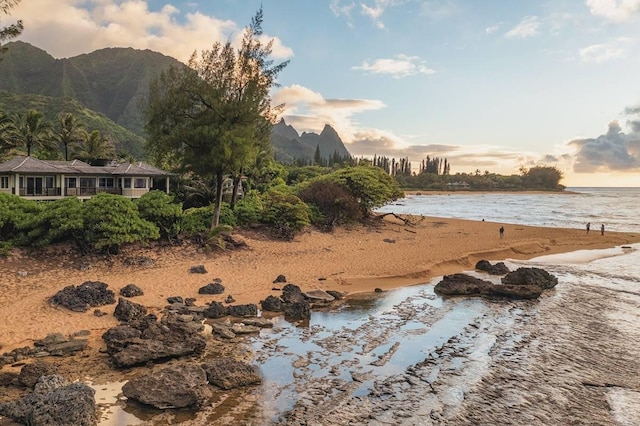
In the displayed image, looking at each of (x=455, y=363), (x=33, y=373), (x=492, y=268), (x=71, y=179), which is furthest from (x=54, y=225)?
(x=492, y=268)

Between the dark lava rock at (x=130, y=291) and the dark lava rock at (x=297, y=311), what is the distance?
584cm

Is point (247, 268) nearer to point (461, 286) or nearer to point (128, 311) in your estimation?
point (128, 311)

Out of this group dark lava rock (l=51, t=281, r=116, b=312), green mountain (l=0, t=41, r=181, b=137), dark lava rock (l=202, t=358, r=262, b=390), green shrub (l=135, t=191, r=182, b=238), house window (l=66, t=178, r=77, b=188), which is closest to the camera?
dark lava rock (l=202, t=358, r=262, b=390)

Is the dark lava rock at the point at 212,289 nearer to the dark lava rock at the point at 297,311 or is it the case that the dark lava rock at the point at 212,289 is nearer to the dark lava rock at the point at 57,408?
the dark lava rock at the point at 297,311

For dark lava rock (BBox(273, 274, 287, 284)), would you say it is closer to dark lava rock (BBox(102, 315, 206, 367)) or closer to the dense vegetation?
the dense vegetation

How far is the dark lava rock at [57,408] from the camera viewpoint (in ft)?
26.2

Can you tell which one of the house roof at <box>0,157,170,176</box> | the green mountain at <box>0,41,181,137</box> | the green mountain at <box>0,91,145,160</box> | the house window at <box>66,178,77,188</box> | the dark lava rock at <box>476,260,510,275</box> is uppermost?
the green mountain at <box>0,41,181,137</box>

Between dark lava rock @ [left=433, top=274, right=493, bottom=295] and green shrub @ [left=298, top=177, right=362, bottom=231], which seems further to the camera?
green shrub @ [left=298, top=177, right=362, bottom=231]

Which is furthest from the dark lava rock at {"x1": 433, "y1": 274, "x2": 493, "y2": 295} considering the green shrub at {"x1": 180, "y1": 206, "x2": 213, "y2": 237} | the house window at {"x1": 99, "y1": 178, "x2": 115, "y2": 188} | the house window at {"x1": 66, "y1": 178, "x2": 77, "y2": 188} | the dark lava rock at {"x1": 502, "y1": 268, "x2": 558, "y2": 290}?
the house window at {"x1": 66, "y1": 178, "x2": 77, "y2": 188}

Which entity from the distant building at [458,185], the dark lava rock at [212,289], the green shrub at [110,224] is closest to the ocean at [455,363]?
the dark lava rock at [212,289]

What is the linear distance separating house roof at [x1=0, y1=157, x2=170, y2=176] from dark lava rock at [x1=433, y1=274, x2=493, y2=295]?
26153 millimetres

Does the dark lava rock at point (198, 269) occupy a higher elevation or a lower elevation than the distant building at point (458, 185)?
lower

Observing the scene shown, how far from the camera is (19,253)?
19.3m

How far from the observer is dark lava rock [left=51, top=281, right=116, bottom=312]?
15258mm
